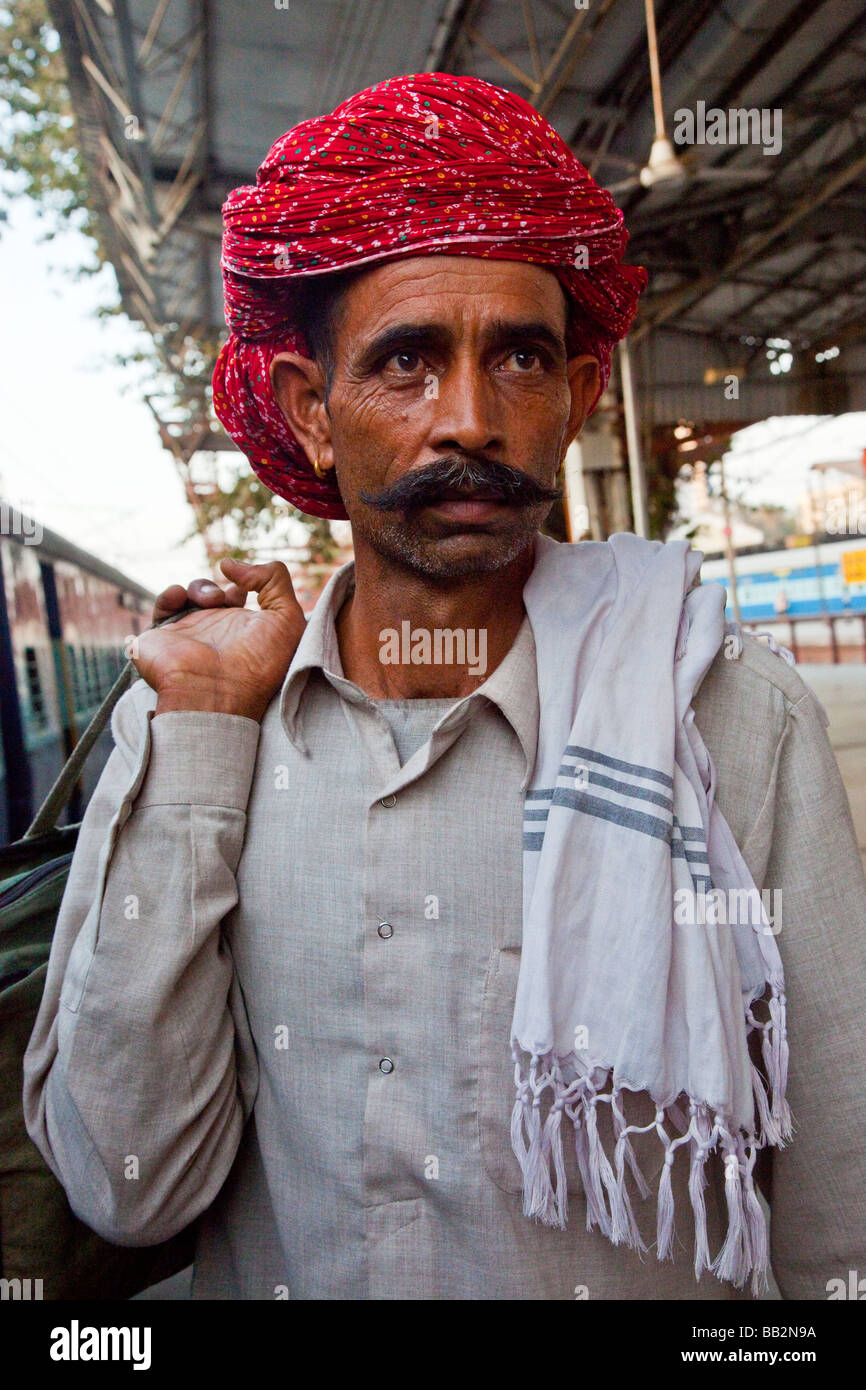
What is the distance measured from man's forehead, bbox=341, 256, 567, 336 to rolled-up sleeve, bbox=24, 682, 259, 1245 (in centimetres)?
55

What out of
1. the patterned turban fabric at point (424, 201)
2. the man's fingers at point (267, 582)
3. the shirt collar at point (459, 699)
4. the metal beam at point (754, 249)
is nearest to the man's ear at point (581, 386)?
the patterned turban fabric at point (424, 201)

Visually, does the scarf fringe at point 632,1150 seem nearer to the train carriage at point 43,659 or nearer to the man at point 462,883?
the man at point 462,883

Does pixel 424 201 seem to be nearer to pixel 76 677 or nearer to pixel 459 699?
pixel 459 699

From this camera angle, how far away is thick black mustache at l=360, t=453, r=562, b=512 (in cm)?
107

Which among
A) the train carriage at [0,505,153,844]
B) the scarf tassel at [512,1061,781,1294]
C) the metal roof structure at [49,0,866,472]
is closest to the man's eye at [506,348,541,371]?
the scarf tassel at [512,1061,781,1294]

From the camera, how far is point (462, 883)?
1079 millimetres

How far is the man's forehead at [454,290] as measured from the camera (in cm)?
108

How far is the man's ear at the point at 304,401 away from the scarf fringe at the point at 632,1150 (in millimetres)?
835

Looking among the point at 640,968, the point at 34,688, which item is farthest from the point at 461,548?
the point at 34,688

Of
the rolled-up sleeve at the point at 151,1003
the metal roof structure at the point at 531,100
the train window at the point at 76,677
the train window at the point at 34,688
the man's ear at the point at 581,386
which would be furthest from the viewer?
the train window at the point at 76,677

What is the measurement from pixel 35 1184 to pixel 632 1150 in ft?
2.33

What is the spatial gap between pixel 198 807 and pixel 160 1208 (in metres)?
0.47

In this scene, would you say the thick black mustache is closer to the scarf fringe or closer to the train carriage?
the scarf fringe
